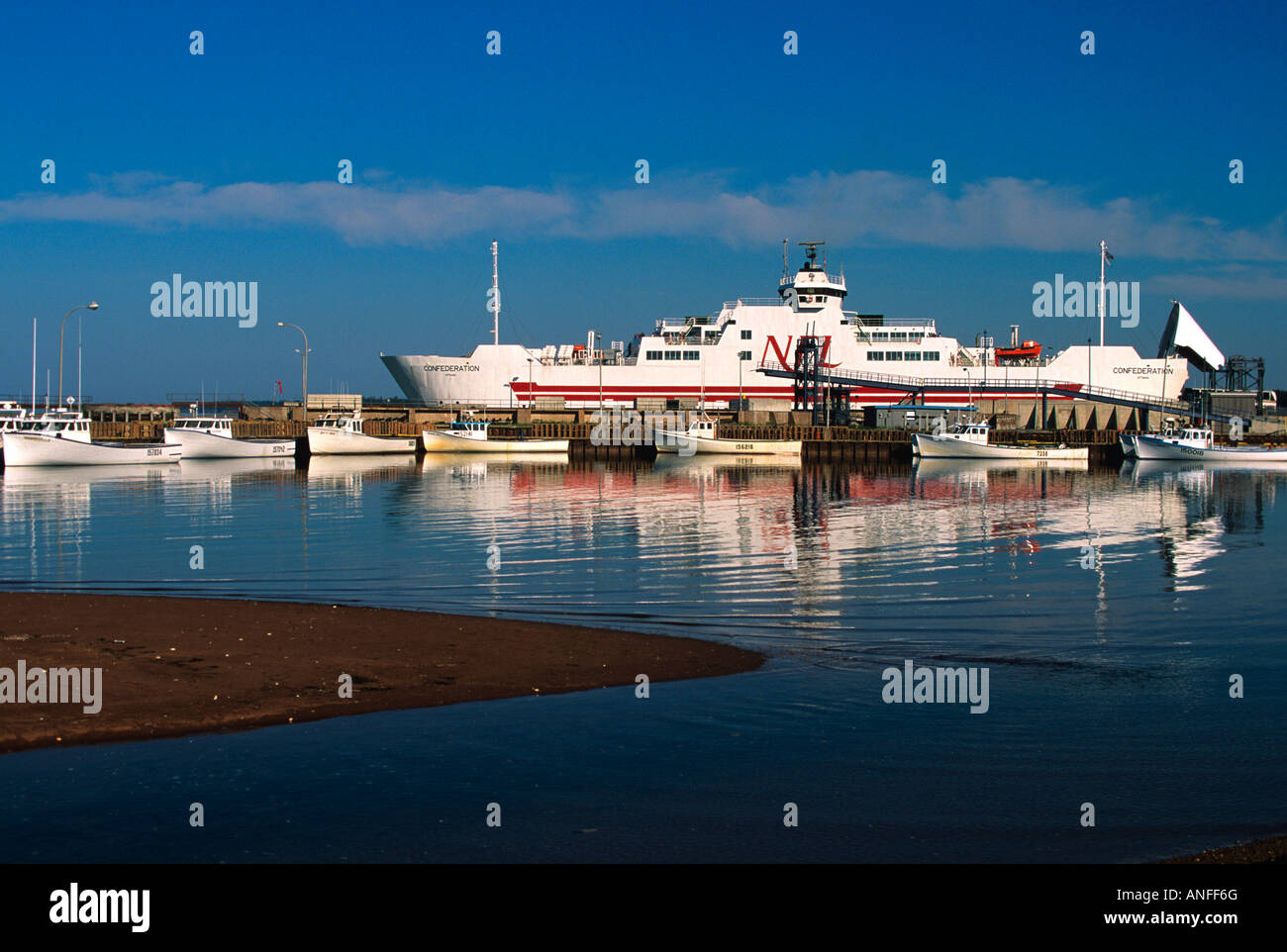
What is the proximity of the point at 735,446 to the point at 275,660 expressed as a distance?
6386 centimetres

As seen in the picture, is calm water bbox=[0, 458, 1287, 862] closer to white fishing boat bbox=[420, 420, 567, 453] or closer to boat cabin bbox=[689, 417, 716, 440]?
boat cabin bbox=[689, 417, 716, 440]

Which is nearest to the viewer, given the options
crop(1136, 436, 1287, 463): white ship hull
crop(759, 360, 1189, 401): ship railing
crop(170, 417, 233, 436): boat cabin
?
crop(170, 417, 233, 436): boat cabin

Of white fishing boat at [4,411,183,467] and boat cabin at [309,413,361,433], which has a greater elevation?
boat cabin at [309,413,361,433]

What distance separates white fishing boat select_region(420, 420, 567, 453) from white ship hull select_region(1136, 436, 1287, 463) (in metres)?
41.5

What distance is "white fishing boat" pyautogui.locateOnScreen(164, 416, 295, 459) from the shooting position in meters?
66.9

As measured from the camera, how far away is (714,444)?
248 ft

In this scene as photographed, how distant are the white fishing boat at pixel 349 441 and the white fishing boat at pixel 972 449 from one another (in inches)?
1439

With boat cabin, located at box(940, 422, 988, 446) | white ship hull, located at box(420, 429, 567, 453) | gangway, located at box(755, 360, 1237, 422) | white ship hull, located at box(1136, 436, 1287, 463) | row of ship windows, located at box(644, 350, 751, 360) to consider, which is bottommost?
white ship hull, located at box(1136, 436, 1287, 463)

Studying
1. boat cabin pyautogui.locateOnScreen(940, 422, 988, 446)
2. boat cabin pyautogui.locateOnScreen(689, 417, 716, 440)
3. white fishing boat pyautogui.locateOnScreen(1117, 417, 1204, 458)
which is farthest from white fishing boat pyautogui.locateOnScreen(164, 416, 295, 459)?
white fishing boat pyautogui.locateOnScreen(1117, 417, 1204, 458)

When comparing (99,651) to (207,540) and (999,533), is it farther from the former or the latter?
(999,533)

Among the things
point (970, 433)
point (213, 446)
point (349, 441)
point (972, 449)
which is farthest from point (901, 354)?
point (213, 446)

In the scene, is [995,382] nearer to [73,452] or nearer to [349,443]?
Answer: [349,443]
